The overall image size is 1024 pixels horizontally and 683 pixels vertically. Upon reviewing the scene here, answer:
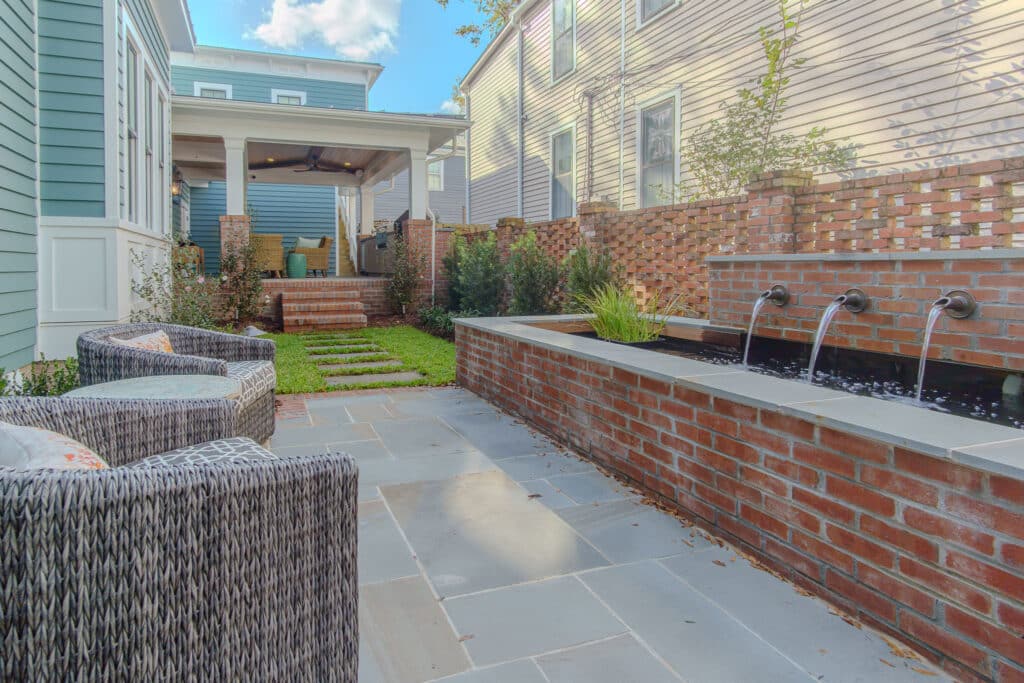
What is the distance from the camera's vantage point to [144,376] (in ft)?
9.86

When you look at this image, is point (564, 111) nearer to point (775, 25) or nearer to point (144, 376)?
point (775, 25)

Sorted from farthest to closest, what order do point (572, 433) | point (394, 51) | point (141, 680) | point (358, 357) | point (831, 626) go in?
point (394, 51), point (358, 357), point (572, 433), point (831, 626), point (141, 680)

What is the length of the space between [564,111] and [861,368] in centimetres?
815

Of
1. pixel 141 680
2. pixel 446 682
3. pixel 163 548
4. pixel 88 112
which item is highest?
pixel 88 112

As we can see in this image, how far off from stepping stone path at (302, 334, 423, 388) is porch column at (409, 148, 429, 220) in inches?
116

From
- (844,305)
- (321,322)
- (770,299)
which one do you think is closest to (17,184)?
(321,322)

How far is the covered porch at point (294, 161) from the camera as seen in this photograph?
31.7 feet

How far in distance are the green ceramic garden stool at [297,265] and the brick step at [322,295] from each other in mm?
2523

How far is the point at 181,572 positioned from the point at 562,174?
34.5 feet

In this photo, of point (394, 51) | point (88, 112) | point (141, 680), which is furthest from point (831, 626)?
point (394, 51)

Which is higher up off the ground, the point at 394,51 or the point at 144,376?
the point at 394,51

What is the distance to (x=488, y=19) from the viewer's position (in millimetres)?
15086

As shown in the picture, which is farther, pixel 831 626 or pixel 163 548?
pixel 831 626

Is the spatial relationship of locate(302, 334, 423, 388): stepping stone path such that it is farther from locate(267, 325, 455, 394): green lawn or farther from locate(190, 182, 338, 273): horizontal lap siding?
locate(190, 182, 338, 273): horizontal lap siding
